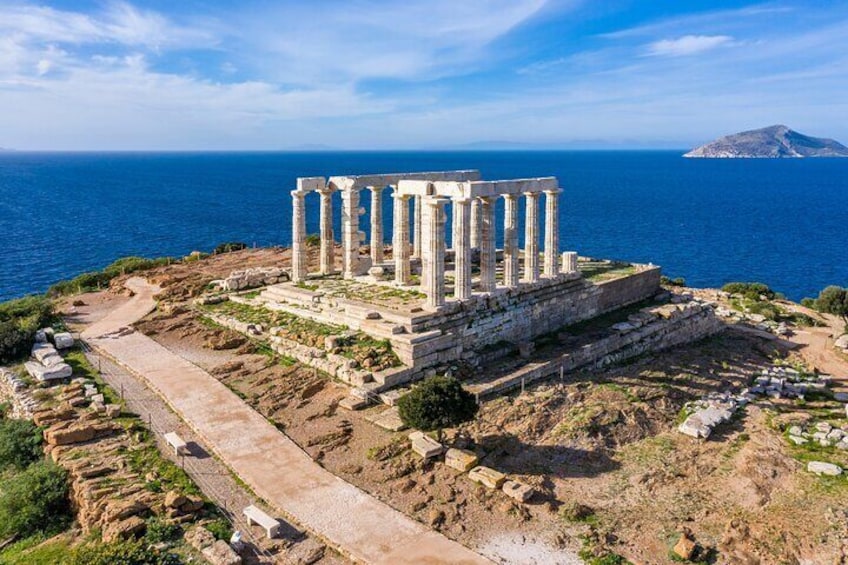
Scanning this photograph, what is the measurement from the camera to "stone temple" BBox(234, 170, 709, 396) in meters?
25.3

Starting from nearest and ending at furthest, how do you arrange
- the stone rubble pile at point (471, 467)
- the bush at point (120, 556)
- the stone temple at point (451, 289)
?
the bush at point (120, 556) < the stone rubble pile at point (471, 467) < the stone temple at point (451, 289)

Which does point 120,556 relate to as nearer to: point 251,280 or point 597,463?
point 597,463

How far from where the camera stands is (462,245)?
26531 mm

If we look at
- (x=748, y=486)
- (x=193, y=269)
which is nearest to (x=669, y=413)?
(x=748, y=486)

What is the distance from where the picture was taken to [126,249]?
243 ft

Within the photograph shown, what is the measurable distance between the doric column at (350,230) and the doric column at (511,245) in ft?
24.1

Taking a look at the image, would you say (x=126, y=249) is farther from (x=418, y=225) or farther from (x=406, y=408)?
(x=406, y=408)

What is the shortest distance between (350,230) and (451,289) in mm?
5984

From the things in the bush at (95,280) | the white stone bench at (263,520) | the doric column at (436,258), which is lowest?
the white stone bench at (263,520)

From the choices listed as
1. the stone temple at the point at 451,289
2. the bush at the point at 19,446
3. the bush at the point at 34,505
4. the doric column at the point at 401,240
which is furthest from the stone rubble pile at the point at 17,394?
the doric column at the point at 401,240

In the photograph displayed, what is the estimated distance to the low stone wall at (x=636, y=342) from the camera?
25062 millimetres

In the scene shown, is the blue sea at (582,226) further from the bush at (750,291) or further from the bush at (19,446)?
the bush at (19,446)

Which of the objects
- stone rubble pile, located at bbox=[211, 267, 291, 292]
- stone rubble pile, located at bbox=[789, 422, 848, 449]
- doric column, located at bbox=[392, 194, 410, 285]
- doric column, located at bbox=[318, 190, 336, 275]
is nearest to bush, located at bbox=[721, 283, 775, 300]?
stone rubble pile, located at bbox=[789, 422, 848, 449]

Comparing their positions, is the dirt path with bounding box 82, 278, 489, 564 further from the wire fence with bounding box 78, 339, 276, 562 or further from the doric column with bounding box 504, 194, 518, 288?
the doric column with bounding box 504, 194, 518, 288
